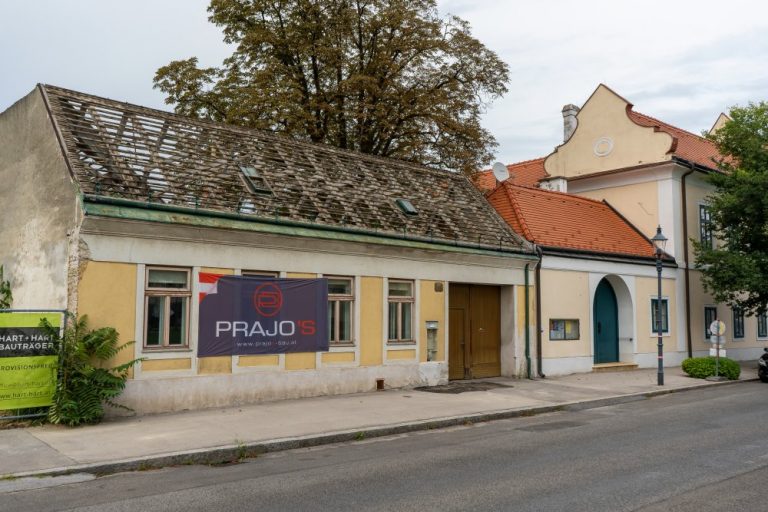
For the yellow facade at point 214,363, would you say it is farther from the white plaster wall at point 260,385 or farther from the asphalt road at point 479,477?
the asphalt road at point 479,477

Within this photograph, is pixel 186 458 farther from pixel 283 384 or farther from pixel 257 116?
pixel 257 116

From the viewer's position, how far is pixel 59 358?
1170 centimetres

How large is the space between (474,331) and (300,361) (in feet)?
20.7

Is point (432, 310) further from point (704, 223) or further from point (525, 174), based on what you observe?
point (525, 174)

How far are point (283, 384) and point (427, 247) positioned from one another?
527 centimetres

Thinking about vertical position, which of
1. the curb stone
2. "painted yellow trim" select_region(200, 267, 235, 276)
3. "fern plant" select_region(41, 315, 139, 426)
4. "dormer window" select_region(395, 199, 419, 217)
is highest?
"dormer window" select_region(395, 199, 419, 217)

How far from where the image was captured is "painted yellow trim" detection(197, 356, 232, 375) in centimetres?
1371

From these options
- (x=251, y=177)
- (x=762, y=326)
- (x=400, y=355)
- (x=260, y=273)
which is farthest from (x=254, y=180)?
(x=762, y=326)

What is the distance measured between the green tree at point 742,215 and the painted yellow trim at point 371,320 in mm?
14065

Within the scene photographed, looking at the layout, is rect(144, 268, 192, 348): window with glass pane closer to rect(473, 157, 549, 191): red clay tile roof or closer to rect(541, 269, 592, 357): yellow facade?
rect(541, 269, 592, 357): yellow facade

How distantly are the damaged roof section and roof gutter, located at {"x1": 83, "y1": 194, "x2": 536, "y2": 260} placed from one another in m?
0.08

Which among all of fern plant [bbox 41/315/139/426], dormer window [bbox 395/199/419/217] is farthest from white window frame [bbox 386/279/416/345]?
fern plant [bbox 41/315/139/426]

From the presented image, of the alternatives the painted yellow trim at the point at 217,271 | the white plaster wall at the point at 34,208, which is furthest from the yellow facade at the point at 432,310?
the white plaster wall at the point at 34,208

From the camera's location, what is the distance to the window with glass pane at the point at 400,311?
17.3 metres
